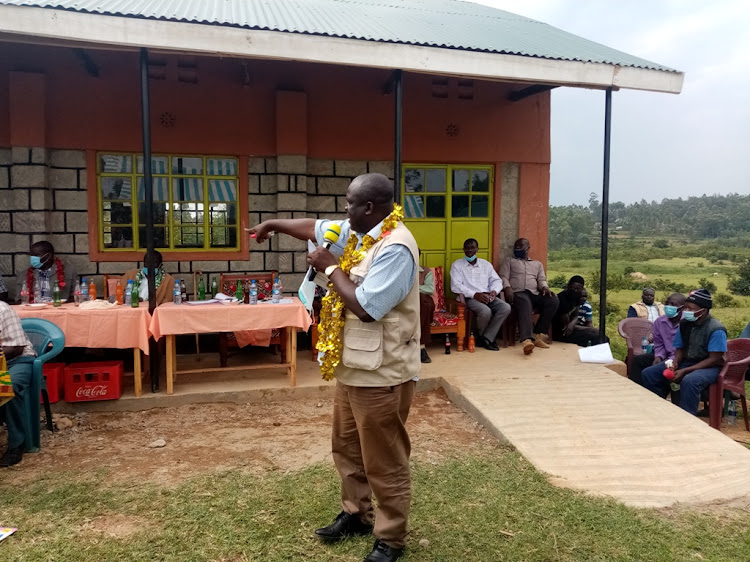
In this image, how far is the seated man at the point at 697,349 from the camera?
17.0 feet

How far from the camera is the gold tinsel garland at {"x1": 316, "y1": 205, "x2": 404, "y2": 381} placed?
2604 mm

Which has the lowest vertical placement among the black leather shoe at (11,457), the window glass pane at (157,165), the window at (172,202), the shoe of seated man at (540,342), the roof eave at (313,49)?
the black leather shoe at (11,457)

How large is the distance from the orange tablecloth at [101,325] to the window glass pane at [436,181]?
4.04m

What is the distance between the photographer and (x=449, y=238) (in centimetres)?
789

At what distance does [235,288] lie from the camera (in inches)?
260

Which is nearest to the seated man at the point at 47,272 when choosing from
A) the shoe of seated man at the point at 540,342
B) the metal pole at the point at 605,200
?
the shoe of seated man at the point at 540,342

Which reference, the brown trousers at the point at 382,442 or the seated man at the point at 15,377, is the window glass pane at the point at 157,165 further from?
the brown trousers at the point at 382,442

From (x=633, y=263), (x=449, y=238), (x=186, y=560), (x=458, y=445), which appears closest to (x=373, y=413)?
(x=186, y=560)

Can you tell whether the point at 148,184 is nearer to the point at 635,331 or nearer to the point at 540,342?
the point at 540,342

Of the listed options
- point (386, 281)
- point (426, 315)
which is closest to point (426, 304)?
point (426, 315)

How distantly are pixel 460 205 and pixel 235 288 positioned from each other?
319cm

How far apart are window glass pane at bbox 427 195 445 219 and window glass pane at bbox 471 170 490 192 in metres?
0.48

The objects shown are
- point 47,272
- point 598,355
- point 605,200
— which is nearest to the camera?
point 47,272

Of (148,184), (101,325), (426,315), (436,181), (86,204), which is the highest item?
(436,181)
